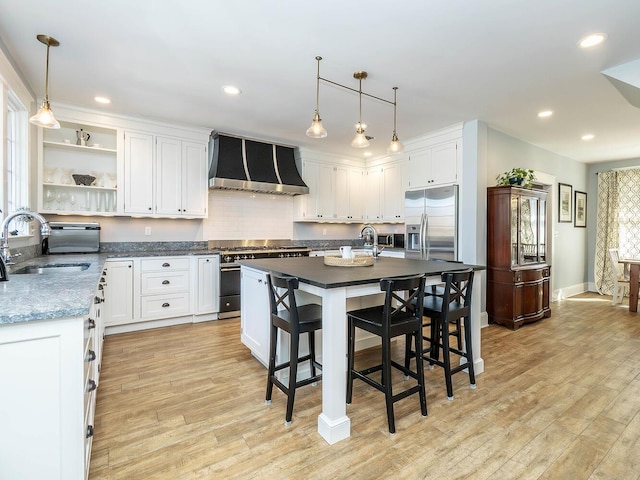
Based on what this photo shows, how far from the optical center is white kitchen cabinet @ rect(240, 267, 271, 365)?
278 centimetres

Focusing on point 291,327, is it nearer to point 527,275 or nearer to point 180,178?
point 180,178

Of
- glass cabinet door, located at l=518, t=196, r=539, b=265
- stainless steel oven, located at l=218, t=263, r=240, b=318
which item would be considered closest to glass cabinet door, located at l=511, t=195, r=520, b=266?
glass cabinet door, located at l=518, t=196, r=539, b=265

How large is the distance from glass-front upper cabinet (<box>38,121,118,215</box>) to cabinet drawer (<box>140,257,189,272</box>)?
0.77 metres

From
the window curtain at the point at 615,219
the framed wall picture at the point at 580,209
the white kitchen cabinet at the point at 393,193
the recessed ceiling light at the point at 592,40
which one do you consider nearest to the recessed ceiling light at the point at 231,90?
the recessed ceiling light at the point at 592,40

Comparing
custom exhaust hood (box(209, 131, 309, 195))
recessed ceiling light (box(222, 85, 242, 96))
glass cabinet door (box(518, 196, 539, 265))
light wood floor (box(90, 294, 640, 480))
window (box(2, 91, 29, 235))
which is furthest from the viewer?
custom exhaust hood (box(209, 131, 309, 195))

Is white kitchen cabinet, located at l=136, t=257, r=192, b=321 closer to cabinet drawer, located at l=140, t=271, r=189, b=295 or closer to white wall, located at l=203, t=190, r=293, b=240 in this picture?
cabinet drawer, located at l=140, t=271, r=189, b=295

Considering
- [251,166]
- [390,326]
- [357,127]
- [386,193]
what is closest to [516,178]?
[386,193]

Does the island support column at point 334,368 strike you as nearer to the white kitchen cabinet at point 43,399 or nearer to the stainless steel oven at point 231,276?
the white kitchen cabinet at point 43,399

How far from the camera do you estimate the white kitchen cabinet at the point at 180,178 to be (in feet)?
13.9

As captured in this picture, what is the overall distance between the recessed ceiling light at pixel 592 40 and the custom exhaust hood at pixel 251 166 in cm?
353

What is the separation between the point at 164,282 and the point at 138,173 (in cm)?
141

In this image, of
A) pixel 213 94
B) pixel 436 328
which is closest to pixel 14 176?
pixel 213 94

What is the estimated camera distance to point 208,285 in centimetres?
434

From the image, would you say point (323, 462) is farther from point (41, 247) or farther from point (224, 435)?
point (41, 247)
